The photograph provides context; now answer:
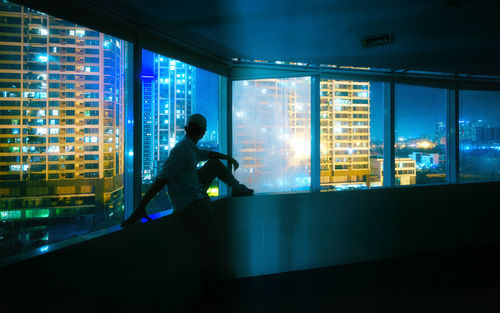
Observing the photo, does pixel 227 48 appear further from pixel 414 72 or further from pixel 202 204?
pixel 414 72

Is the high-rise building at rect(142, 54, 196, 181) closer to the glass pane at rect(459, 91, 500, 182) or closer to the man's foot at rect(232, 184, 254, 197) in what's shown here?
the man's foot at rect(232, 184, 254, 197)

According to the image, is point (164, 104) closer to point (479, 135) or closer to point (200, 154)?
point (200, 154)

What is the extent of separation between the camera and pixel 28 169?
1.88m

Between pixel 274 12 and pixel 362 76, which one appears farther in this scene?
pixel 362 76

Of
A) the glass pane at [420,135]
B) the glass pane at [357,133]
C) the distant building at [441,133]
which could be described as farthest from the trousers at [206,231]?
the distant building at [441,133]

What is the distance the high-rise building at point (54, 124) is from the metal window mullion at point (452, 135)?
5137 mm

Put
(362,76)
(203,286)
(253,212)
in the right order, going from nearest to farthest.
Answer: (203,286), (253,212), (362,76)

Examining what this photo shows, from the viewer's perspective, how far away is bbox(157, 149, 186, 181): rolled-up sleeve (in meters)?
2.00

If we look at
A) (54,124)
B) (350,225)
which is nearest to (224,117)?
(54,124)

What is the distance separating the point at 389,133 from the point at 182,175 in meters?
3.40

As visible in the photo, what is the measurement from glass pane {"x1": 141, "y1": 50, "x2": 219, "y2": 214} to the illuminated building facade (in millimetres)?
1729

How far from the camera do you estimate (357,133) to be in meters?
4.02

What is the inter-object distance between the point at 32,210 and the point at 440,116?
569 centimetres

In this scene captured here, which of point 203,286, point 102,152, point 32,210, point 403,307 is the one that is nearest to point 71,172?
point 102,152
